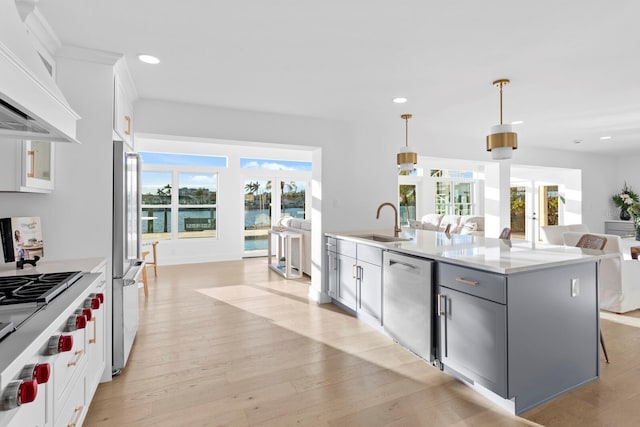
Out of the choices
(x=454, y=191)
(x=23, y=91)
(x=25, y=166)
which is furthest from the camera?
(x=454, y=191)

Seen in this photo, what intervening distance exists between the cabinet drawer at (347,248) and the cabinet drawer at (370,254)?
118 millimetres

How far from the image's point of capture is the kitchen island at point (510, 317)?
1915 millimetres

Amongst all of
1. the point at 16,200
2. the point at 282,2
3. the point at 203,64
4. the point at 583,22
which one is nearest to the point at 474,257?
the point at 583,22

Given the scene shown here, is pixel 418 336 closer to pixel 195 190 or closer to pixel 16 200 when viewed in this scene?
pixel 16 200

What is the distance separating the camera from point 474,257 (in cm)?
223

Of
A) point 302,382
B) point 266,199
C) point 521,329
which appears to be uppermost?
point 266,199

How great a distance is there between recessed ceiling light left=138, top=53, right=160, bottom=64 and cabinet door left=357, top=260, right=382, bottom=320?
2545mm

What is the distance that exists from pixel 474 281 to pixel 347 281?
5.81 ft

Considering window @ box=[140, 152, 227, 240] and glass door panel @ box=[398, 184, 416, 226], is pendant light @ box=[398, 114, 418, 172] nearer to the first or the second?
window @ box=[140, 152, 227, 240]

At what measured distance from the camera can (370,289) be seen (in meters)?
3.26

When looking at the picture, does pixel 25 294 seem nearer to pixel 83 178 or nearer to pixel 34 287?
pixel 34 287

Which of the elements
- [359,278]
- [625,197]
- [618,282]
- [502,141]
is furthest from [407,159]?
[625,197]

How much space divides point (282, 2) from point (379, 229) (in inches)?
126

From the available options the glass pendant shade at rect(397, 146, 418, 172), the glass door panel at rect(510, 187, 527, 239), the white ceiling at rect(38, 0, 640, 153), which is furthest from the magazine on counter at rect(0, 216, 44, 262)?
the glass door panel at rect(510, 187, 527, 239)
